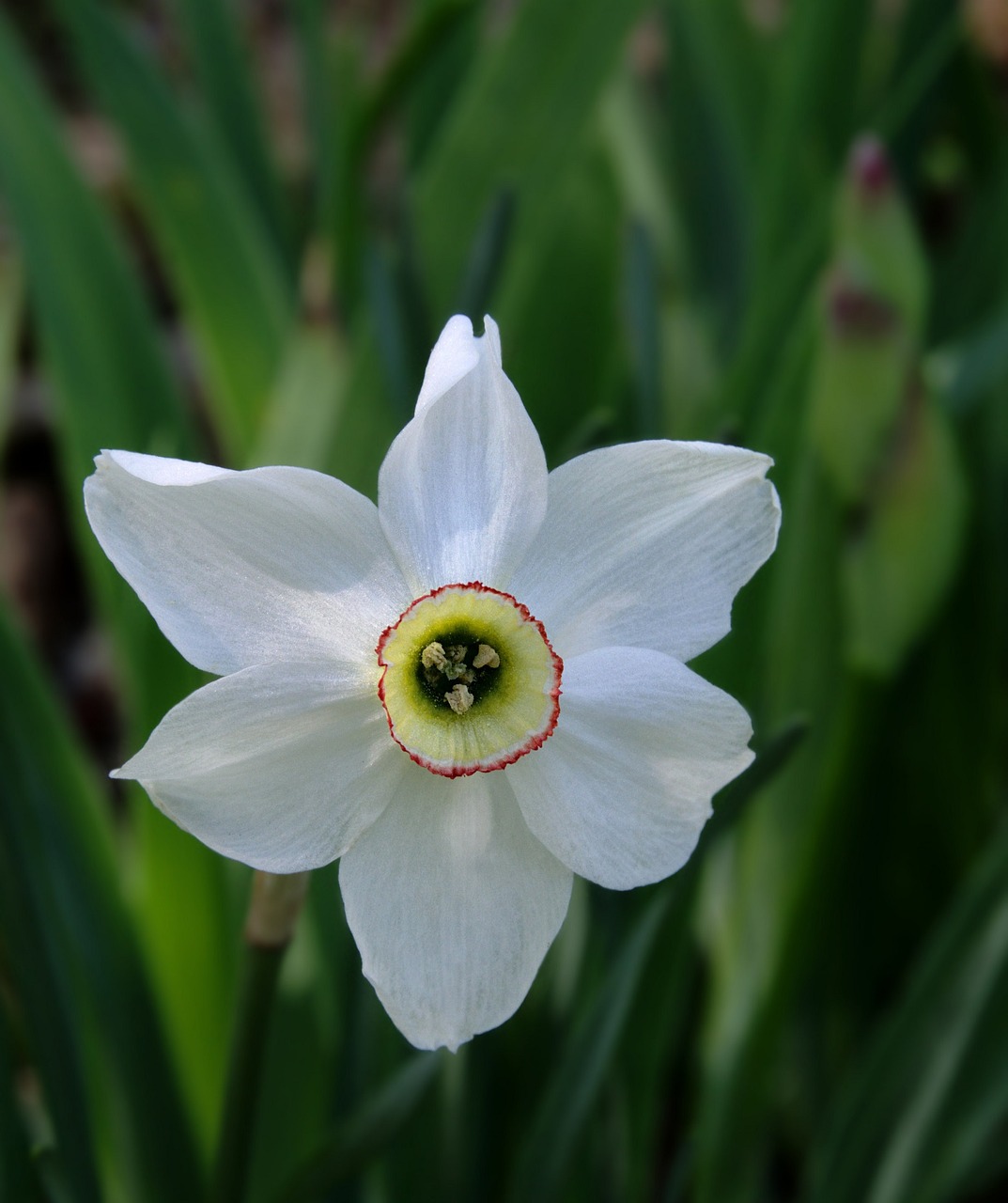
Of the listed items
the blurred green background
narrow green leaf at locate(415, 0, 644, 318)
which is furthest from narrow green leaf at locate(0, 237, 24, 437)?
narrow green leaf at locate(415, 0, 644, 318)

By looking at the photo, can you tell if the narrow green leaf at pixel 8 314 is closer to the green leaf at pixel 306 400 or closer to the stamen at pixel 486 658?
the green leaf at pixel 306 400

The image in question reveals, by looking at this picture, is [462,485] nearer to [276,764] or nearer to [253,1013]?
[276,764]

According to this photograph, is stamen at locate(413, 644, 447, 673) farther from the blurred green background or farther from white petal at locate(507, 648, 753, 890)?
the blurred green background

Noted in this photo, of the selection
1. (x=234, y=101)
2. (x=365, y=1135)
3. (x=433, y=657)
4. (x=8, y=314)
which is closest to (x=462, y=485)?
(x=433, y=657)

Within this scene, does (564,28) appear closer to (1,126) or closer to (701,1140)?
(1,126)

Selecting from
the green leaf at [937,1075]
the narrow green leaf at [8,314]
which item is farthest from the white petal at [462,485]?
the narrow green leaf at [8,314]
